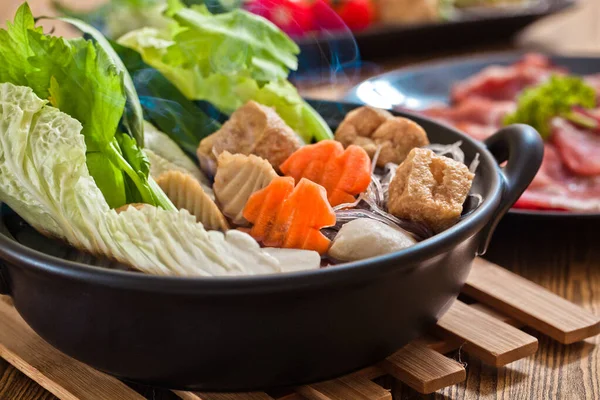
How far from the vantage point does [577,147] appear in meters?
2.61

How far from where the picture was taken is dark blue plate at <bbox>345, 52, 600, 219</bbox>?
3.12 m

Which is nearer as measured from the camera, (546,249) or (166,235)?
(166,235)

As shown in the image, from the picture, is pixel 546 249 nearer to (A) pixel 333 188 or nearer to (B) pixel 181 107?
(A) pixel 333 188

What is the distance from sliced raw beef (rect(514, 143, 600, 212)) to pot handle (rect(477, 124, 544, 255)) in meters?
0.47

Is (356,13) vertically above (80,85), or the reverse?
(356,13)

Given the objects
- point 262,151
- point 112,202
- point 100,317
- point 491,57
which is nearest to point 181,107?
point 262,151

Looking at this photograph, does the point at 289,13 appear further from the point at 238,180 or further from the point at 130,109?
the point at 238,180

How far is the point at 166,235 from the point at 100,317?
0.16m

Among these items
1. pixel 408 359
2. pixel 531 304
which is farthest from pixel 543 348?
pixel 408 359

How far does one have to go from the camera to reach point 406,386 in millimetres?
1554

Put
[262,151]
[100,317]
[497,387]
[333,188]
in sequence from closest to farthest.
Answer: [100,317] < [497,387] < [333,188] < [262,151]

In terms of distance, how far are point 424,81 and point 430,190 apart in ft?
6.20

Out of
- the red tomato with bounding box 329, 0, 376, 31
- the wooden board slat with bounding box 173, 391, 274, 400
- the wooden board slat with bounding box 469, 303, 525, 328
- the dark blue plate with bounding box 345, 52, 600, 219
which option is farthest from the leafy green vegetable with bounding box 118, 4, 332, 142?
the red tomato with bounding box 329, 0, 376, 31

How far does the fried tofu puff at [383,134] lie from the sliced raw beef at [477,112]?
1.14 metres
